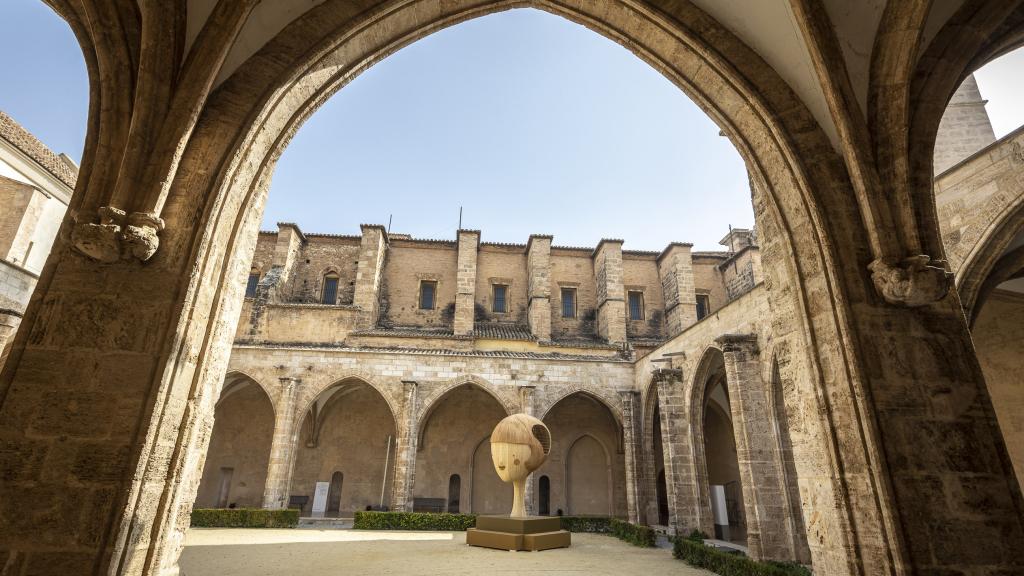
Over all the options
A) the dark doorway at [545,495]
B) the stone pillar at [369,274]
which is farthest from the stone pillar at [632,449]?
the stone pillar at [369,274]

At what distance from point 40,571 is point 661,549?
10.6 m

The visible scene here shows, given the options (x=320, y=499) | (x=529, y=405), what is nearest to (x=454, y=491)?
(x=320, y=499)

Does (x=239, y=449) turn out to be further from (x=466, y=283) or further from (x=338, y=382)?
(x=466, y=283)

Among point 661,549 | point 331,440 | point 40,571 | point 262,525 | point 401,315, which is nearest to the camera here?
point 40,571

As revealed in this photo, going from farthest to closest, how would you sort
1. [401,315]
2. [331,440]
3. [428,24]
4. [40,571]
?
[401,315], [331,440], [428,24], [40,571]

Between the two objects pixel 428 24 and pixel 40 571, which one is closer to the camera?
pixel 40 571

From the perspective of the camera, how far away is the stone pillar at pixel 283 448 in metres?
13.5

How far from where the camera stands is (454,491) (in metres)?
17.4

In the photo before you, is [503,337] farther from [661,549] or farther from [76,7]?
[76,7]

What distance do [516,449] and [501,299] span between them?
477 inches

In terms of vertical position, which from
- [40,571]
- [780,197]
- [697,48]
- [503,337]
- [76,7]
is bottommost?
[40,571]

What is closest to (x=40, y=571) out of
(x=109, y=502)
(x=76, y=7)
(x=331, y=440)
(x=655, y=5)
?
(x=109, y=502)

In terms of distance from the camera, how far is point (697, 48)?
13.0 ft

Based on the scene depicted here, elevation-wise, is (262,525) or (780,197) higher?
(780,197)
